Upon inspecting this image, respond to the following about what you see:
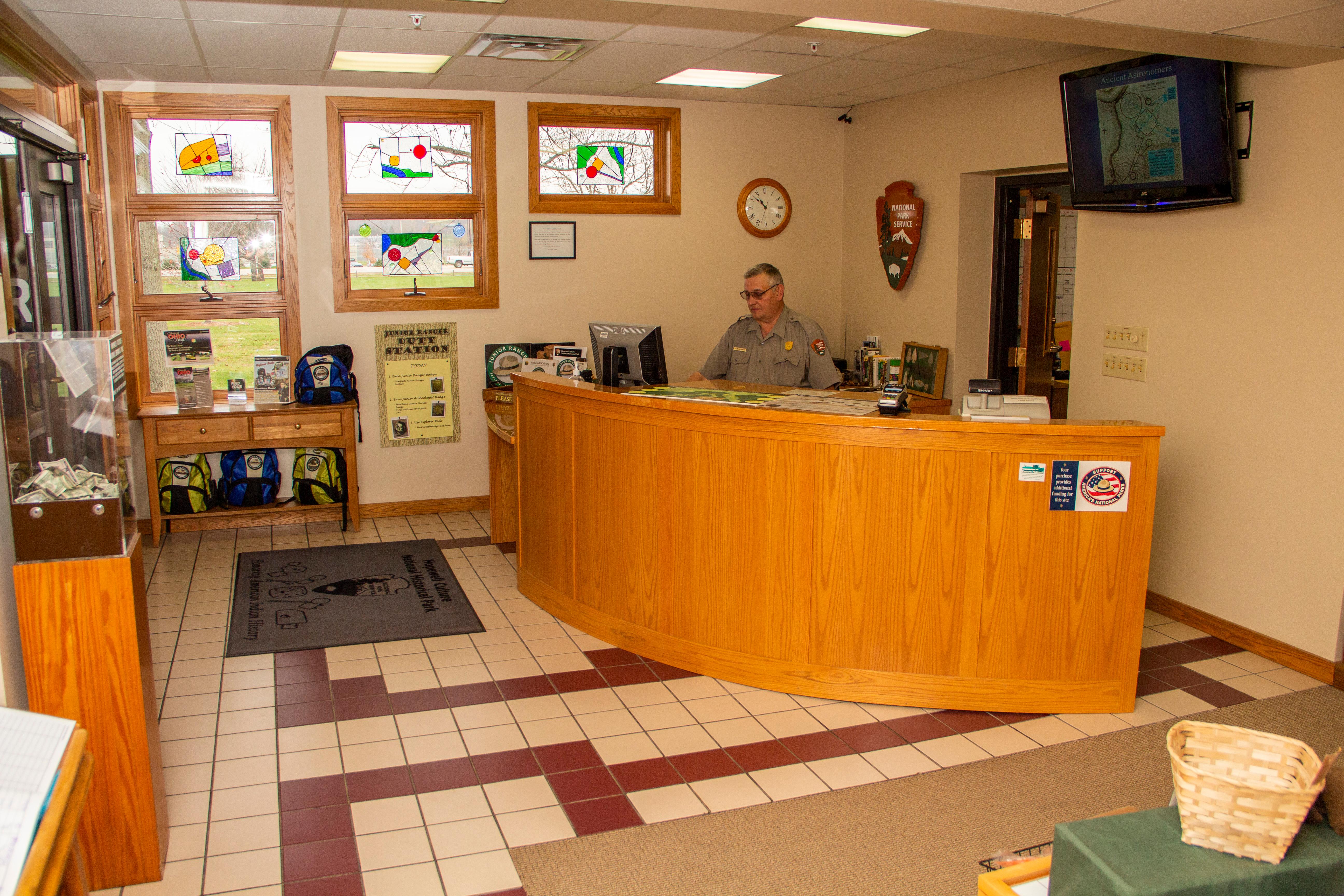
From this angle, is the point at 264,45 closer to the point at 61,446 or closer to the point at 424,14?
the point at 424,14

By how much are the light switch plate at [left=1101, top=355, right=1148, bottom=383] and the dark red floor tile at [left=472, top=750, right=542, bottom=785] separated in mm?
3578

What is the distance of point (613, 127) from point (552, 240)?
3.12ft

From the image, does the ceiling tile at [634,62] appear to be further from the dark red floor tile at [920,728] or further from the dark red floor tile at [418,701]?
the dark red floor tile at [920,728]

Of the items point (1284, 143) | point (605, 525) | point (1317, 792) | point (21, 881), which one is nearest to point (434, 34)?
point (605, 525)

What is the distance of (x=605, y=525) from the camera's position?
4.68m

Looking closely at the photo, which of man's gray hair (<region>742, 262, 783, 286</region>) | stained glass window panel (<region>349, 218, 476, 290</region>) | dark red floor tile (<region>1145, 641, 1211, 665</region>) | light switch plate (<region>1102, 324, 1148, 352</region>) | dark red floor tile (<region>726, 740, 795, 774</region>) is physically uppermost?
stained glass window panel (<region>349, 218, 476, 290</region>)

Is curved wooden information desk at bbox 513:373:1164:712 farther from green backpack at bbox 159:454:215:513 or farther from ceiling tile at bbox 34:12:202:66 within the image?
green backpack at bbox 159:454:215:513

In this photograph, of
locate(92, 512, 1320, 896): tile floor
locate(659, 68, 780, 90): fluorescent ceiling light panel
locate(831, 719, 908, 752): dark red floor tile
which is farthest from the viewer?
locate(659, 68, 780, 90): fluorescent ceiling light panel

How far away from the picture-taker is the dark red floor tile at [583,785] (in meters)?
3.42

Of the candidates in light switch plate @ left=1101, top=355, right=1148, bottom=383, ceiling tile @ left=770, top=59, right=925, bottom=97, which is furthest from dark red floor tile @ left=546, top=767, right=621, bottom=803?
ceiling tile @ left=770, top=59, right=925, bottom=97

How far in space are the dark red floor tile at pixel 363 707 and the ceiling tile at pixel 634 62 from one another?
11.6 ft

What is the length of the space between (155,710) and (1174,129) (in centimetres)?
467

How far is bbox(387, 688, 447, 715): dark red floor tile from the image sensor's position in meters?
4.09

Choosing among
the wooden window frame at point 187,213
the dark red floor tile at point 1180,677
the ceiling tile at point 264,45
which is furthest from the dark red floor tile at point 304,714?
the dark red floor tile at point 1180,677
